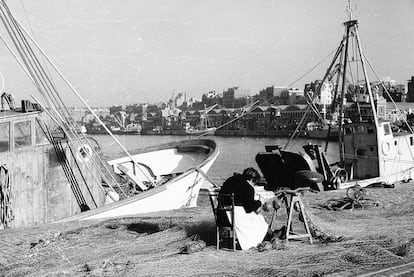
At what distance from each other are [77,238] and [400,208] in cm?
563

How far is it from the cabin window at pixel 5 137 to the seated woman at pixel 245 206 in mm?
5160

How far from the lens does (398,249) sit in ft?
16.8

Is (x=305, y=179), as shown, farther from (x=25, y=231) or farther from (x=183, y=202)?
(x=25, y=231)

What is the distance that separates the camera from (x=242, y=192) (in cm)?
572

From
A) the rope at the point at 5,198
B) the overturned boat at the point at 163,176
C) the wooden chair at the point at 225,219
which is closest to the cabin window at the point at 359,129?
the overturned boat at the point at 163,176

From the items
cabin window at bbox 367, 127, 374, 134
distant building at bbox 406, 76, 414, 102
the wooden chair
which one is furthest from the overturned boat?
distant building at bbox 406, 76, 414, 102

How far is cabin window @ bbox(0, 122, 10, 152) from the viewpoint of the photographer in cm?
899

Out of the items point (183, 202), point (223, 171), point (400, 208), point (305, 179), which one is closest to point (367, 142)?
point (305, 179)

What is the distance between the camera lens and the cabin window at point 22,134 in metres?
9.23

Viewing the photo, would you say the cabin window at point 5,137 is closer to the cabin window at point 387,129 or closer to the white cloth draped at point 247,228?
the white cloth draped at point 247,228

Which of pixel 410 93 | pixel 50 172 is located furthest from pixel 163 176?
pixel 410 93

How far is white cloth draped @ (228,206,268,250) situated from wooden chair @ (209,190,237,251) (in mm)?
70

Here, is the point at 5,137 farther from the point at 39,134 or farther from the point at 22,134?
the point at 39,134

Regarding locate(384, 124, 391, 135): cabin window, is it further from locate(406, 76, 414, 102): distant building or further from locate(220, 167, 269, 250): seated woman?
locate(406, 76, 414, 102): distant building
